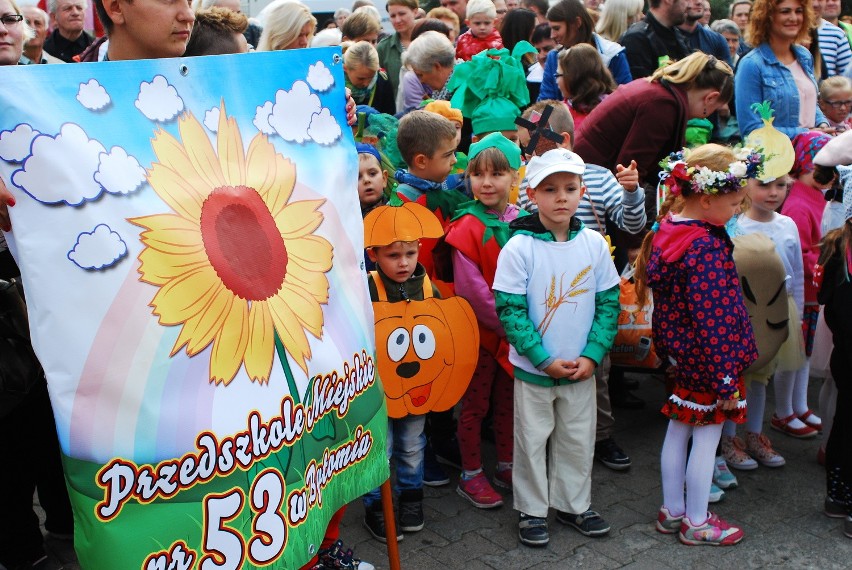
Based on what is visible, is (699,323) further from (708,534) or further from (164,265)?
(164,265)

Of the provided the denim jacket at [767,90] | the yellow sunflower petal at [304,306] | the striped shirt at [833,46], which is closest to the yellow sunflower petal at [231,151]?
the yellow sunflower petal at [304,306]

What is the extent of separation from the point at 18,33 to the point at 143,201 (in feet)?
4.70

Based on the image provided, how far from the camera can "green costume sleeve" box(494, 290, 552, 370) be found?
3.88 meters

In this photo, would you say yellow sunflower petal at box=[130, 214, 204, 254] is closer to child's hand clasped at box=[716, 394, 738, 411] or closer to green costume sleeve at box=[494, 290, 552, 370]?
green costume sleeve at box=[494, 290, 552, 370]

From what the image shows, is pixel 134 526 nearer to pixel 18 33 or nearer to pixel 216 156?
pixel 216 156

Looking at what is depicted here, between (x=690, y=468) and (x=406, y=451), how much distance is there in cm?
120

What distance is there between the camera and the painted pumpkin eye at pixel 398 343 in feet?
12.8

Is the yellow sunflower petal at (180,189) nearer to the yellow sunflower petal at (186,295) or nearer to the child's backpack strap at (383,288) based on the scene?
the yellow sunflower petal at (186,295)

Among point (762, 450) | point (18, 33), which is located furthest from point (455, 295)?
point (18, 33)

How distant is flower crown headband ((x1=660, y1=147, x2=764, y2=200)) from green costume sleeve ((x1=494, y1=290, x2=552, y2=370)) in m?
0.81

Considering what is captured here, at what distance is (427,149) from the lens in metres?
4.60

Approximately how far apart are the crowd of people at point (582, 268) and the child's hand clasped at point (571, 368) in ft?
0.03

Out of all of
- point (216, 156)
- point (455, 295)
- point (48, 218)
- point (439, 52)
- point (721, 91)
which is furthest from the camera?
point (439, 52)

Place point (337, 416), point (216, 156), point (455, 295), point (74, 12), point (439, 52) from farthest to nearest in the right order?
point (74, 12) < point (439, 52) < point (455, 295) < point (337, 416) < point (216, 156)
